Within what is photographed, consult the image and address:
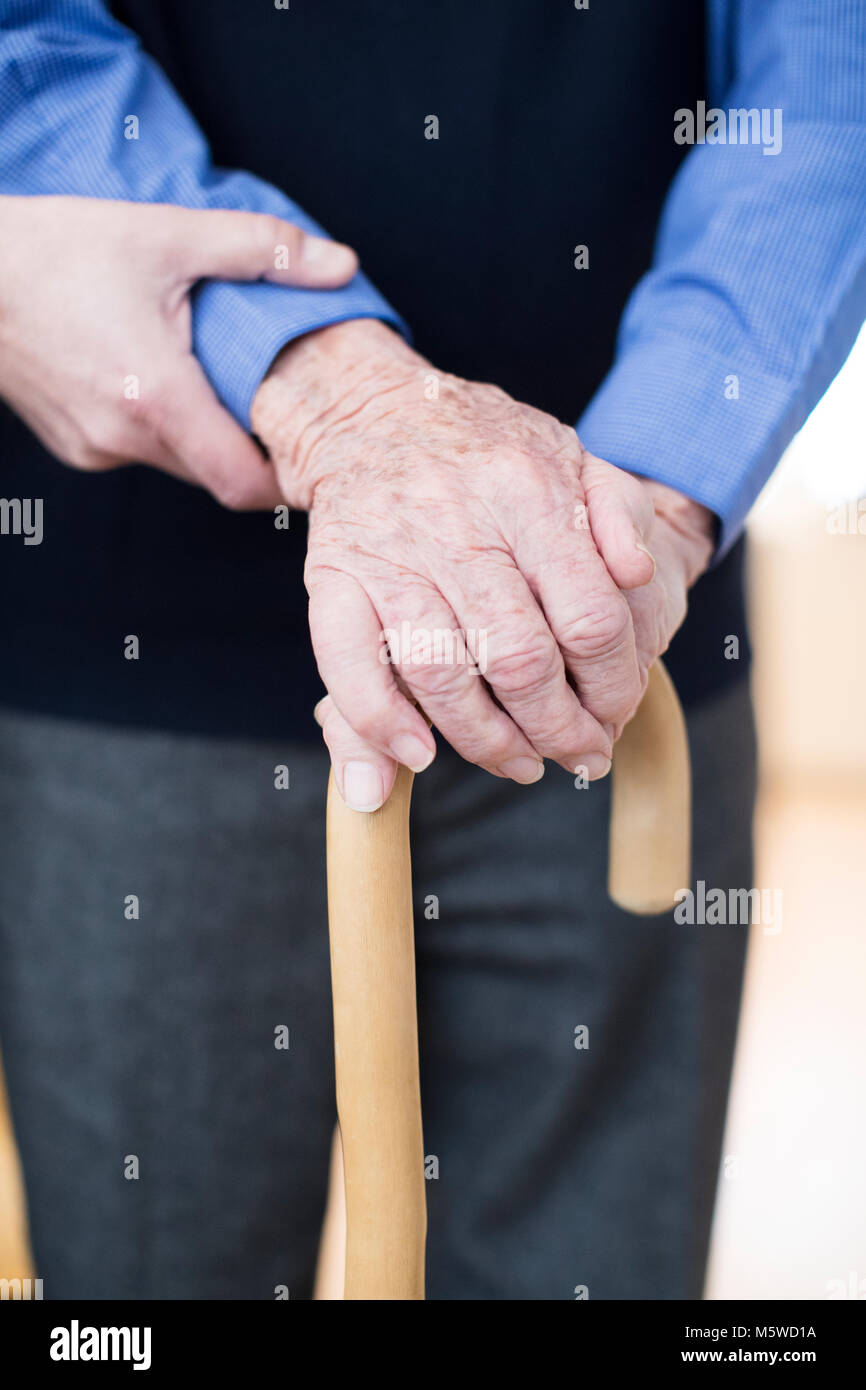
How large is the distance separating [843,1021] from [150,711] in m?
1.44

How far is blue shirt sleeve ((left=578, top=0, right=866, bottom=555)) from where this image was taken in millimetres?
526

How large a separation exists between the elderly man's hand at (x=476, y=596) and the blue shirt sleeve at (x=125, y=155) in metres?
0.09

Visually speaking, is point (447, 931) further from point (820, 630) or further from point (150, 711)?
point (820, 630)

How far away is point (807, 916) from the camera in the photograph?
2000 millimetres

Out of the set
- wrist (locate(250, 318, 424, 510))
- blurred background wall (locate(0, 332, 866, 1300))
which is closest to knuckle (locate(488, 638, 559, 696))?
wrist (locate(250, 318, 424, 510))

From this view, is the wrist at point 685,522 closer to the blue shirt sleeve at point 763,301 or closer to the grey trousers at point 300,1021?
the blue shirt sleeve at point 763,301

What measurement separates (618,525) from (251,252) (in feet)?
0.75

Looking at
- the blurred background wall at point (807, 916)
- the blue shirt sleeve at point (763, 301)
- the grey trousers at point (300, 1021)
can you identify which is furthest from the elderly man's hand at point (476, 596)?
the blurred background wall at point (807, 916)

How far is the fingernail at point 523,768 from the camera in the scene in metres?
0.41

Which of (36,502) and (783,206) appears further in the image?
(36,502)

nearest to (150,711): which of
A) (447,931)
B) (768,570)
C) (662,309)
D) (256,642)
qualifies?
(256,642)

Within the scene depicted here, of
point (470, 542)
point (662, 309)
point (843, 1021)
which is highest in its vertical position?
point (662, 309)

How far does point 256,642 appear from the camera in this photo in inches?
25.9

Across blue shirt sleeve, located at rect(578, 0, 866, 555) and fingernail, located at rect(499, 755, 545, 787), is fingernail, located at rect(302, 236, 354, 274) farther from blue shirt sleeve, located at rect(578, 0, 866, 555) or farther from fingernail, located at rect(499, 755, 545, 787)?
fingernail, located at rect(499, 755, 545, 787)
